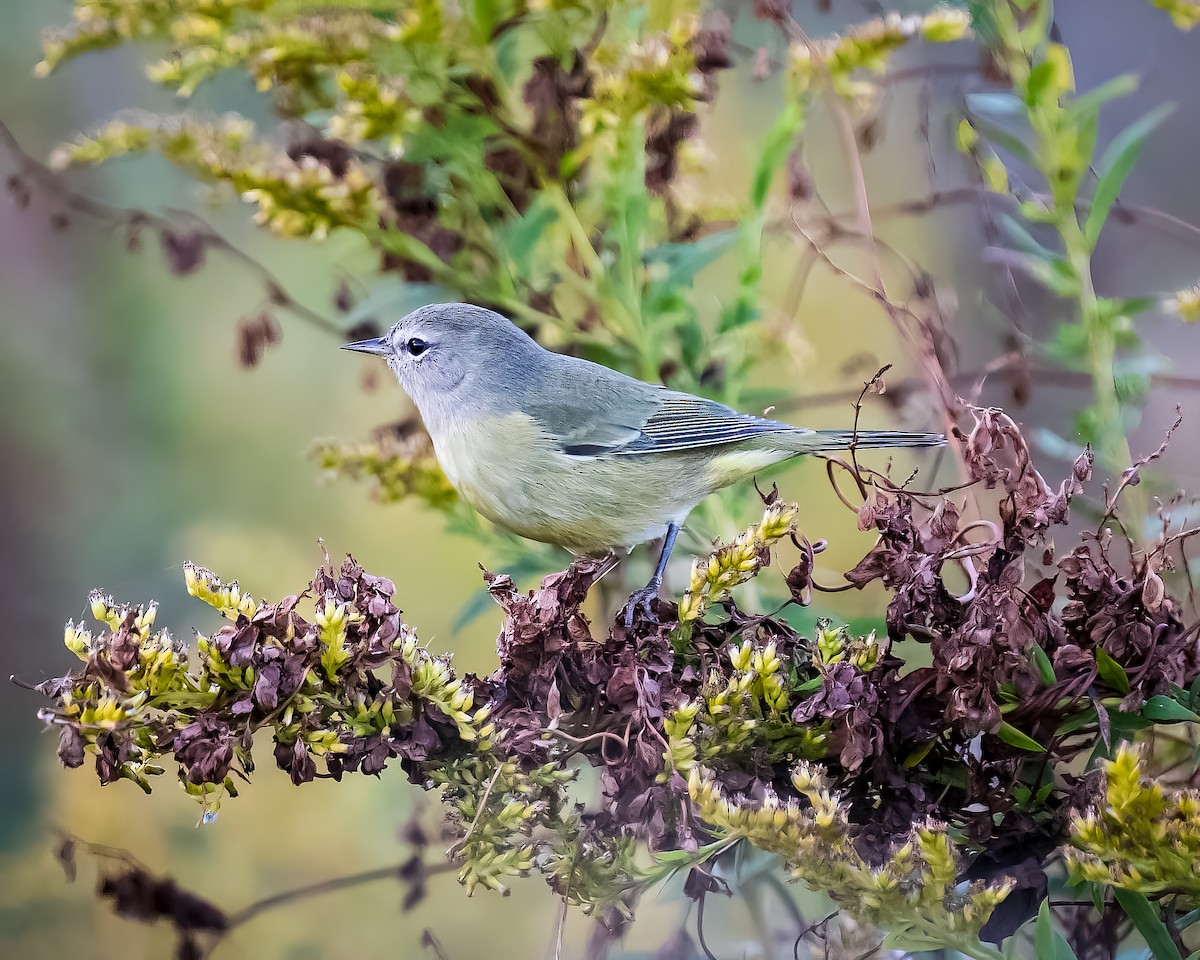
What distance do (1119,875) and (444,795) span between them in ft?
1.79

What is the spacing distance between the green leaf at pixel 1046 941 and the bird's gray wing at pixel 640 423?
91cm

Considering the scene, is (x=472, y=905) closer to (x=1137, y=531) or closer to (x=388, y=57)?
(x=1137, y=531)

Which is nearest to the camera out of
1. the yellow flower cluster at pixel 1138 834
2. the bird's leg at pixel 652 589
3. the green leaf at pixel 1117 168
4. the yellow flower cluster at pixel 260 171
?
the yellow flower cluster at pixel 1138 834

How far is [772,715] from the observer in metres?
0.89

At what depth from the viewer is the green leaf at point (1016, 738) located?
0.84m

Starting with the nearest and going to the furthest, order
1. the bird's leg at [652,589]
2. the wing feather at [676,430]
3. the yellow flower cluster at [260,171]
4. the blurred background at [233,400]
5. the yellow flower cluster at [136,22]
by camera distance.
→ the bird's leg at [652,589]
the yellow flower cluster at [260,171]
the yellow flower cluster at [136,22]
the wing feather at [676,430]
the blurred background at [233,400]

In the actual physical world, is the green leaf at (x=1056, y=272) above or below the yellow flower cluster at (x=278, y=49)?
below

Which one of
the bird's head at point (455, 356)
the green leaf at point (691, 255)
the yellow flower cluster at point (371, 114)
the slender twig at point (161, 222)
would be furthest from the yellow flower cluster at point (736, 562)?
the slender twig at point (161, 222)

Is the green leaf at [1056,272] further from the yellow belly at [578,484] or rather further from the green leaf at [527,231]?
the green leaf at [527,231]

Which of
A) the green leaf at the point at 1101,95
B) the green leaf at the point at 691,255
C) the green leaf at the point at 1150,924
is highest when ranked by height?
the green leaf at the point at 691,255

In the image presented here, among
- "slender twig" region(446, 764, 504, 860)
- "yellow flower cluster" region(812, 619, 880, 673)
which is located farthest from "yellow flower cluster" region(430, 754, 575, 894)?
"yellow flower cluster" region(812, 619, 880, 673)

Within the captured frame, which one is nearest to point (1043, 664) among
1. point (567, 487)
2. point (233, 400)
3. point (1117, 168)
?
point (1117, 168)

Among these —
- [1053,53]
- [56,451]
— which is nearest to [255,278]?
[56,451]

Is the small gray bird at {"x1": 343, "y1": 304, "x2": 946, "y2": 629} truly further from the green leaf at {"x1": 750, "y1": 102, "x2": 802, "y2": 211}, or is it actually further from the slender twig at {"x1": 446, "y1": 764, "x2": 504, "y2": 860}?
the slender twig at {"x1": 446, "y1": 764, "x2": 504, "y2": 860}
